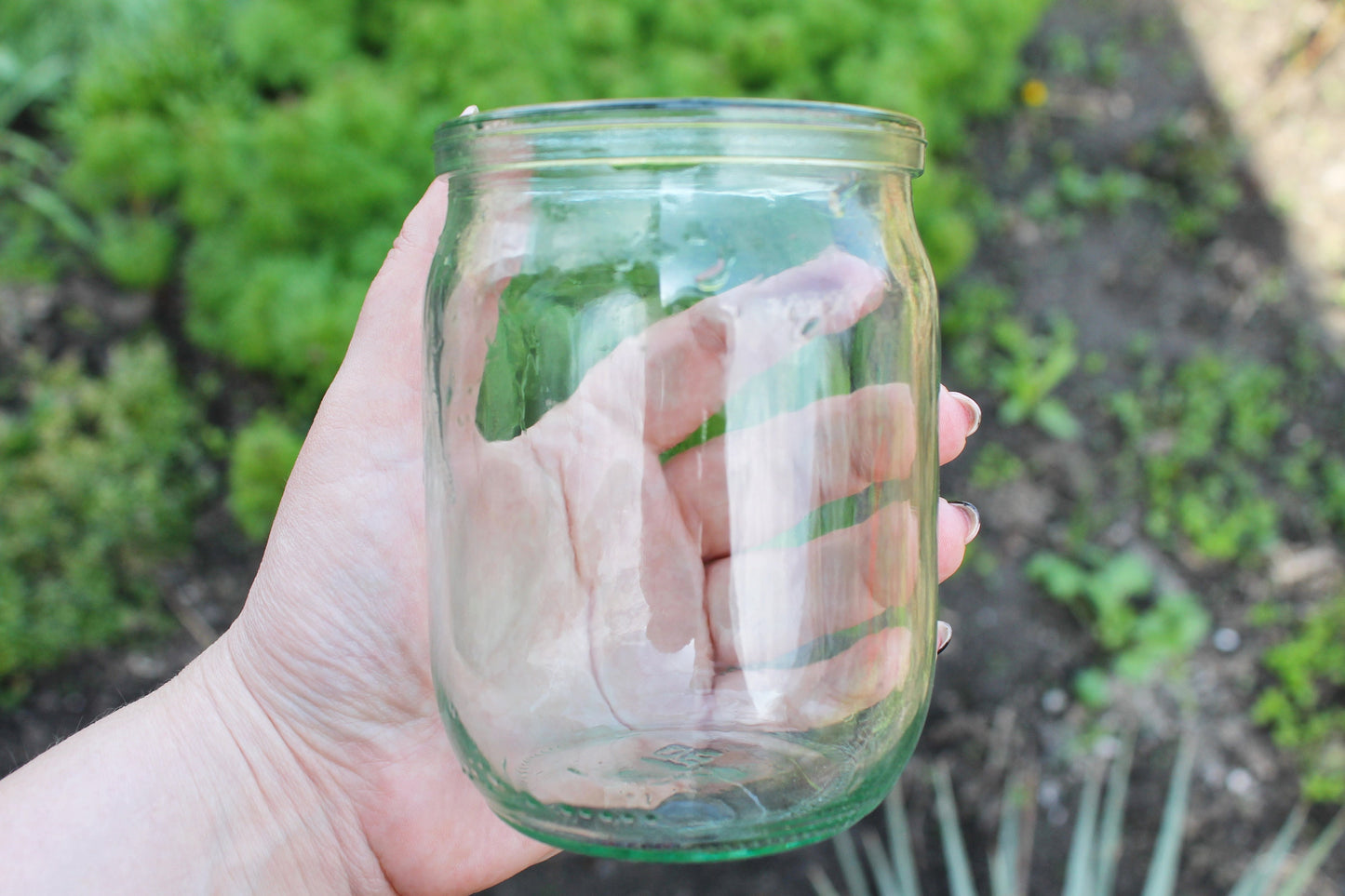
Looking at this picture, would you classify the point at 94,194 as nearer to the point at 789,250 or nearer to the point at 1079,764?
the point at 789,250

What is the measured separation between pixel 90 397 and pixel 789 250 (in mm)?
1356

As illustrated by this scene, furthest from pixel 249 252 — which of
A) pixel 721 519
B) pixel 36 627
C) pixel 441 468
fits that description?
pixel 721 519

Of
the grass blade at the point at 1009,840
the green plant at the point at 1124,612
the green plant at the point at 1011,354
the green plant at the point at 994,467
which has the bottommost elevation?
the grass blade at the point at 1009,840

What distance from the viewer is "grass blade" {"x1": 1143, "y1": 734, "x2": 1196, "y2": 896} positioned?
1248 mm

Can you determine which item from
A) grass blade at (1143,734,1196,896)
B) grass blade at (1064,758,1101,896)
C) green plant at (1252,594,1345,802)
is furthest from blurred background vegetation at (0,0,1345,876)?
grass blade at (1064,758,1101,896)

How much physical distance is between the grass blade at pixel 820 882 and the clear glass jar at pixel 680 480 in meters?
0.74

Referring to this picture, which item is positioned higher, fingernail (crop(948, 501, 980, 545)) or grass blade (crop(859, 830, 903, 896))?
fingernail (crop(948, 501, 980, 545))

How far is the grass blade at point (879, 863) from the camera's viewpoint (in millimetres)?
1320

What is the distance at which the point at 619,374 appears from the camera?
0.67m

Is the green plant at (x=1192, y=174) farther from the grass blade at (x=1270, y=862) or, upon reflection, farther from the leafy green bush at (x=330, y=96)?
the grass blade at (x=1270, y=862)

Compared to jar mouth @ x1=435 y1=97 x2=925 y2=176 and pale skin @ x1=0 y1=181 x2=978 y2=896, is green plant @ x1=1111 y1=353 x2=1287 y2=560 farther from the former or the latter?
jar mouth @ x1=435 y1=97 x2=925 y2=176

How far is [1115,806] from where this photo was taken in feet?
4.48

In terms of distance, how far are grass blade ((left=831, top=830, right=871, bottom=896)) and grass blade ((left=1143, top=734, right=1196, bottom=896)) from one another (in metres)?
0.38

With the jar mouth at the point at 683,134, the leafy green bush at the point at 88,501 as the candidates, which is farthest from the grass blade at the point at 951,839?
the leafy green bush at the point at 88,501
